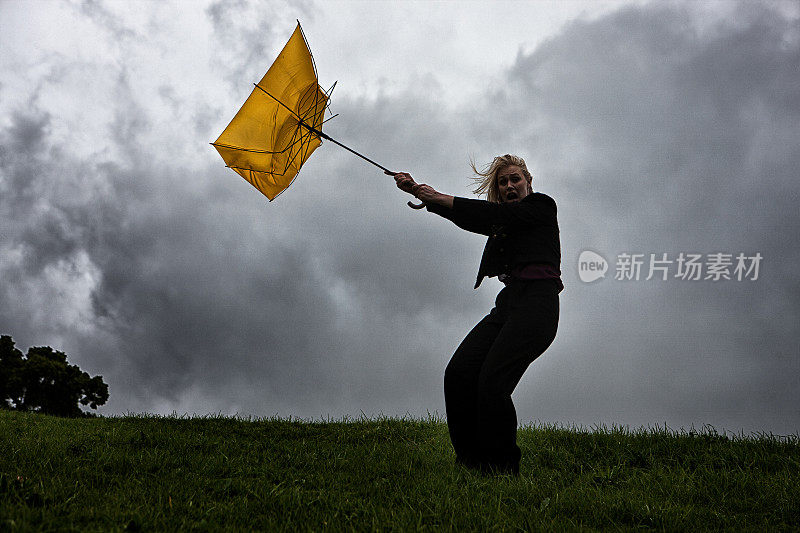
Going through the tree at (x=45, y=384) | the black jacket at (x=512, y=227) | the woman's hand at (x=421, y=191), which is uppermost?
the woman's hand at (x=421, y=191)

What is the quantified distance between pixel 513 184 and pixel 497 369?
2.07 metres

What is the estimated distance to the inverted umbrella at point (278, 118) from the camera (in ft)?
21.7

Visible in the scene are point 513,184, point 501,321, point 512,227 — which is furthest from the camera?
point 513,184

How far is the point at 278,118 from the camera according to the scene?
22.0 ft

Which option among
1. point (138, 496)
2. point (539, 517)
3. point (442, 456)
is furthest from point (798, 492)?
point (138, 496)

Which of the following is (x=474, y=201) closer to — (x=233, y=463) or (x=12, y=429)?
(x=233, y=463)

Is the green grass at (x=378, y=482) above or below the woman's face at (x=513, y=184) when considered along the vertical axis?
below

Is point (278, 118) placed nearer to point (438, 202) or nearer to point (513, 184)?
point (438, 202)

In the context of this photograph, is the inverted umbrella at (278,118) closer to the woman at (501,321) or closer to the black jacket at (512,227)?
the woman at (501,321)

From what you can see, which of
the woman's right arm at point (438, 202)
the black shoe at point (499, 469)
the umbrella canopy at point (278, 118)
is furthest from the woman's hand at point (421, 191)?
the black shoe at point (499, 469)

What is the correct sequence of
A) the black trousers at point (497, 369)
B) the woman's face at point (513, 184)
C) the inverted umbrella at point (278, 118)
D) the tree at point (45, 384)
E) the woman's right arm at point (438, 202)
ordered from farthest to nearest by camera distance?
the tree at point (45, 384) < the inverted umbrella at point (278, 118) < the woman's face at point (513, 184) < the woman's right arm at point (438, 202) < the black trousers at point (497, 369)

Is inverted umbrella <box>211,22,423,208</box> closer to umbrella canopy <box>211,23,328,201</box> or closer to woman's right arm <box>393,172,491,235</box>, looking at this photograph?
umbrella canopy <box>211,23,328,201</box>

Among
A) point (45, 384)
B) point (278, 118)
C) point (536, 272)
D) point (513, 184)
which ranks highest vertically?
point (278, 118)


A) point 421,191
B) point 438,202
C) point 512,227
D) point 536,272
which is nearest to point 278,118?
point 421,191
